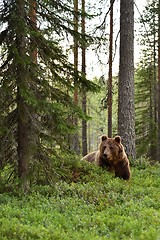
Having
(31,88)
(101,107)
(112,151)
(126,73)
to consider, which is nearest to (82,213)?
(31,88)

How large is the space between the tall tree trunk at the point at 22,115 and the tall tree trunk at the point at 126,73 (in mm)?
5683

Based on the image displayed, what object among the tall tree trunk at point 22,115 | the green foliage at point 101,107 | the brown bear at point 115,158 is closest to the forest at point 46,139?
the tall tree trunk at point 22,115

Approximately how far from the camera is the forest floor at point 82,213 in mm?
5984

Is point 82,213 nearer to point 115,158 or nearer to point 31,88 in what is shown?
point 31,88

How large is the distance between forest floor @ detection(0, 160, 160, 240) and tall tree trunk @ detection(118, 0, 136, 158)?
3836mm

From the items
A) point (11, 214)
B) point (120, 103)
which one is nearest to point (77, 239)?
point (11, 214)

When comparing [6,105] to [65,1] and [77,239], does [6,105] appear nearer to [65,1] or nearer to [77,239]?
[65,1]

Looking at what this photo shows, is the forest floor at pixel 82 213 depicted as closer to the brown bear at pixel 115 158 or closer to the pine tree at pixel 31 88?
the pine tree at pixel 31 88

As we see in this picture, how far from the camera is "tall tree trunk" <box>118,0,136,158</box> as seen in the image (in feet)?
44.2

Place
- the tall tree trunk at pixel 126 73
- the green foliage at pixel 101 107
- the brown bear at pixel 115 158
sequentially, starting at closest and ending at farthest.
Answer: the brown bear at pixel 115 158, the tall tree trunk at pixel 126 73, the green foliage at pixel 101 107

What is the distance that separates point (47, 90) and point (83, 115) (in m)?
1.01

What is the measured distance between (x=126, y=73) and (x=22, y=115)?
20.1 feet

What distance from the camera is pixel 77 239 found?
569 cm

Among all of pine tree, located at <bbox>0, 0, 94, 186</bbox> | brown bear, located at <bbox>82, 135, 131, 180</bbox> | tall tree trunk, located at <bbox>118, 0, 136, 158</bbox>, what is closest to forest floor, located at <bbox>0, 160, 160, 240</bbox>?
pine tree, located at <bbox>0, 0, 94, 186</bbox>
